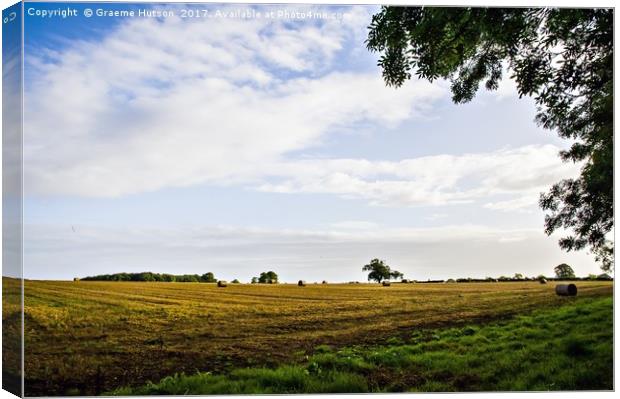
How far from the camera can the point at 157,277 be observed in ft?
24.5

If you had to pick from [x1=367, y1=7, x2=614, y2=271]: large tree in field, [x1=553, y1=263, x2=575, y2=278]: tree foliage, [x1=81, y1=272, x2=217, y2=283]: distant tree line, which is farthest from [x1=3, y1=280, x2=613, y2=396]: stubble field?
[x1=367, y1=7, x2=614, y2=271]: large tree in field

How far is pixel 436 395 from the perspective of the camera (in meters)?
7.54

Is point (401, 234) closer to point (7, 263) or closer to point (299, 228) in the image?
point (299, 228)

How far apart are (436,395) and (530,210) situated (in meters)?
2.44

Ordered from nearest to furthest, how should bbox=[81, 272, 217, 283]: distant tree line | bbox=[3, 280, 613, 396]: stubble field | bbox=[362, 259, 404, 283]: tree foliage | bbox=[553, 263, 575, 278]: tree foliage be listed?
bbox=[3, 280, 613, 396]: stubble field, bbox=[81, 272, 217, 283]: distant tree line, bbox=[362, 259, 404, 283]: tree foliage, bbox=[553, 263, 575, 278]: tree foliage

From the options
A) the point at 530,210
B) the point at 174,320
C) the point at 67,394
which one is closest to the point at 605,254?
the point at 530,210

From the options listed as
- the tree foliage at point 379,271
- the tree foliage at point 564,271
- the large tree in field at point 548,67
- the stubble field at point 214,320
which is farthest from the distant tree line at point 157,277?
the tree foliage at point 564,271

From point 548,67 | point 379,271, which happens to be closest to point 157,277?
point 379,271

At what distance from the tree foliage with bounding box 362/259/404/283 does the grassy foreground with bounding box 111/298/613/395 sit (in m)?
0.80

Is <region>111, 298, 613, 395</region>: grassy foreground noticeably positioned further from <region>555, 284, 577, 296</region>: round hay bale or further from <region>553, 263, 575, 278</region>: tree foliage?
<region>553, 263, 575, 278</region>: tree foliage

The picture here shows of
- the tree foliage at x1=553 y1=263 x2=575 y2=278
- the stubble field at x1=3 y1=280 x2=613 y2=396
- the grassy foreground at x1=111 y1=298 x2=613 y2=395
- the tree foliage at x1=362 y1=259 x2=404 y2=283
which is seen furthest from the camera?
the tree foliage at x1=553 y1=263 x2=575 y2=278

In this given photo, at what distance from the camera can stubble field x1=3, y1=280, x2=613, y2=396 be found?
721 cm

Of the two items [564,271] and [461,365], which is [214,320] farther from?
[564,271]

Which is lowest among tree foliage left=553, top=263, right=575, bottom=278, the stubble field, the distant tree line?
the stubble field
